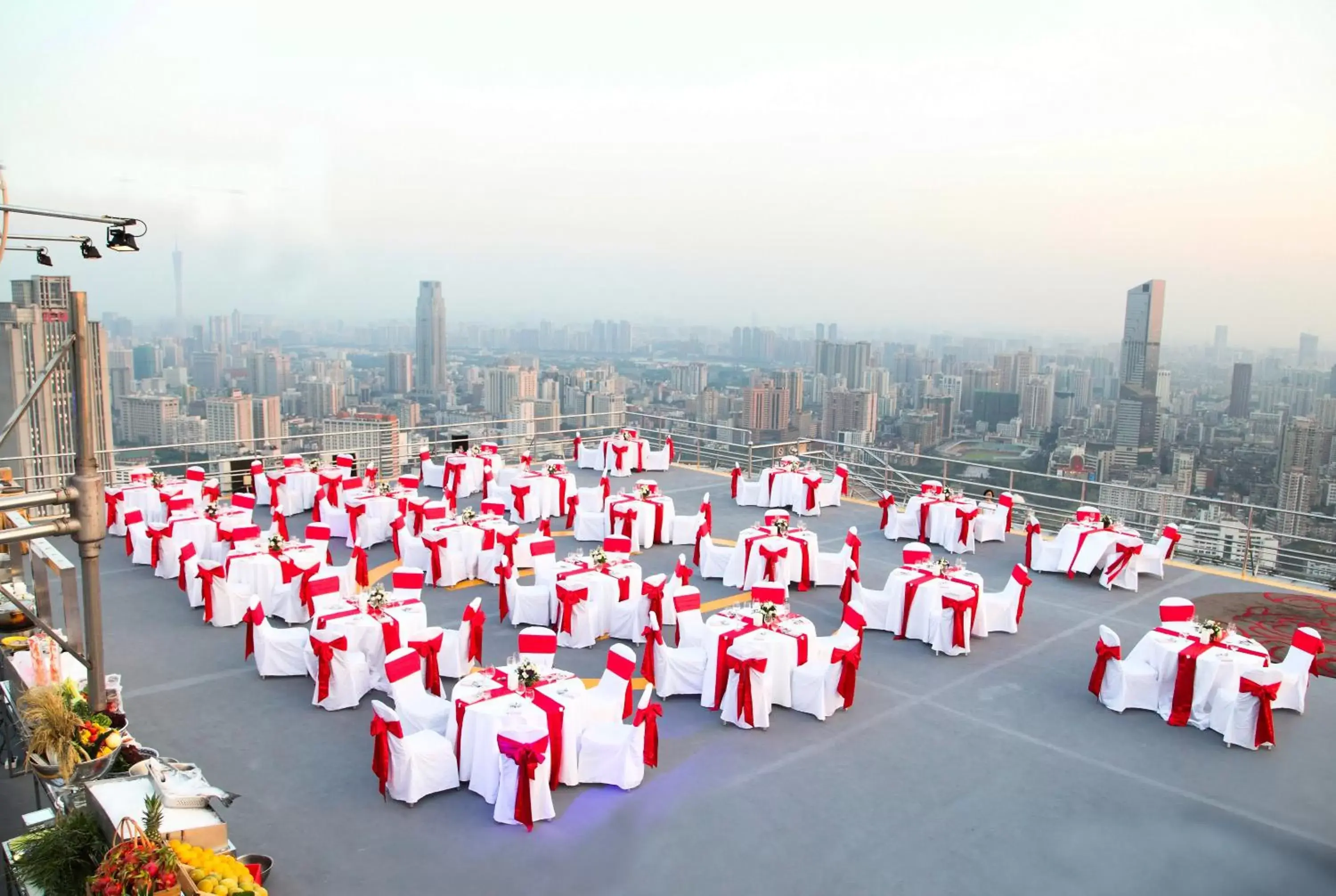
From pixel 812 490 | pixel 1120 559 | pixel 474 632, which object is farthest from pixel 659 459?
pixel 474 632

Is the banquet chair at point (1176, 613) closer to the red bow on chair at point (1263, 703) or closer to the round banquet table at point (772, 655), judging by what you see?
the red bow on chair at point (1263, 703)

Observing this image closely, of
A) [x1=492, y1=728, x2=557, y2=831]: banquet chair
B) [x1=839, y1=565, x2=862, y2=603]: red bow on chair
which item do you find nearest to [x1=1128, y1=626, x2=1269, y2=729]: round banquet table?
[x1=839, y1=565, x2=862, y2=603]: red bow on chair

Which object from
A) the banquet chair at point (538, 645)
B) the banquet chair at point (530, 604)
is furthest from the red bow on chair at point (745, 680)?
the banquet chair at point (530, 604)

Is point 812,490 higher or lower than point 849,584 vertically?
higher

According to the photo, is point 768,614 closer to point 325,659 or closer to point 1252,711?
point 325,659

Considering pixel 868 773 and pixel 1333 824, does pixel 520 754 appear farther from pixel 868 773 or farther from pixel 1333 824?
pixel 1333 824
